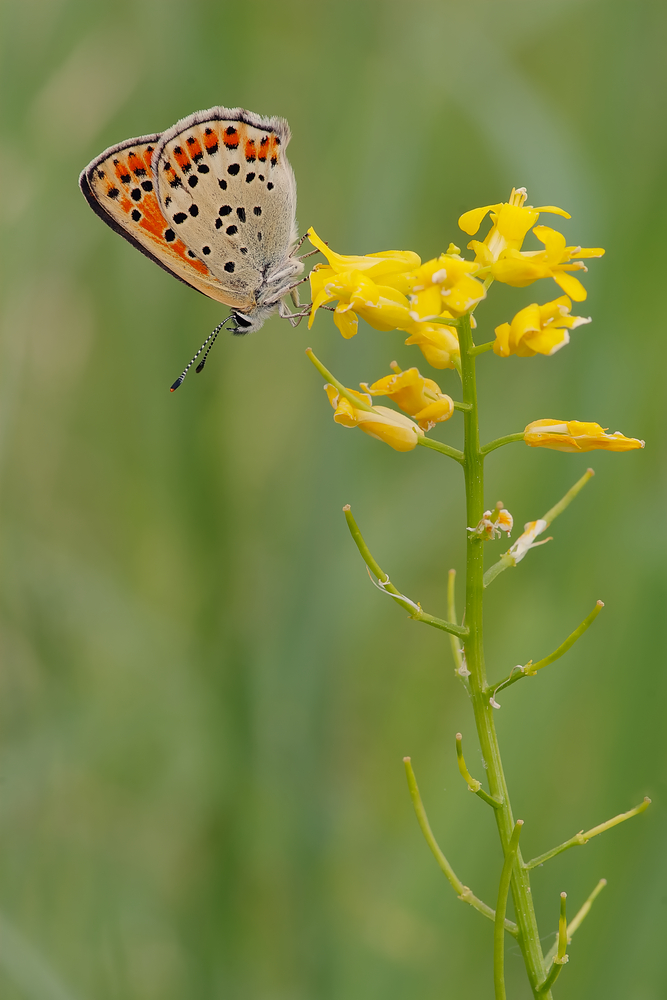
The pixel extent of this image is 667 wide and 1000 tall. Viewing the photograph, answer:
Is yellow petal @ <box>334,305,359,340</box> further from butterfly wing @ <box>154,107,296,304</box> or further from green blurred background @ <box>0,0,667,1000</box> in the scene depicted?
green blurred background @ <box>0,0,667,1000</box>

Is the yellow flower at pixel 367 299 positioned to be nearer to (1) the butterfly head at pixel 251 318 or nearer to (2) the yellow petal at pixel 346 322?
(2) the yellow petal at pixel 346 322

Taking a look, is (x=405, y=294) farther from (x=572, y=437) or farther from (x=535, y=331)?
(x=572, y=437)

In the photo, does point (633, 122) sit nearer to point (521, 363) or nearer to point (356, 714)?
point (521, 363)

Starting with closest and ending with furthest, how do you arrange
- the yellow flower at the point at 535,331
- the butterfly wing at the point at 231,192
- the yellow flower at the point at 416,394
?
the yellow flower at the point at 535,331 < the yellow flower at the point at 416,394 < the butterfly wing at the point at 231,192

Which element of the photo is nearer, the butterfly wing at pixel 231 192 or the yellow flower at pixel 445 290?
the yellow flower at pixel 445 290

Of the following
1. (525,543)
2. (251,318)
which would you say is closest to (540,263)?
(525,543)

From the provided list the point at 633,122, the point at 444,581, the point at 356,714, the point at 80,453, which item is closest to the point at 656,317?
the point at 633,122

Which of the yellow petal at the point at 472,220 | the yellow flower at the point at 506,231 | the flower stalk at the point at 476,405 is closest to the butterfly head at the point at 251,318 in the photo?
the flower stalk at the point at 476,405

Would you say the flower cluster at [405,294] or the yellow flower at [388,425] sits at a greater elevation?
the flower cluster at [405,294]
